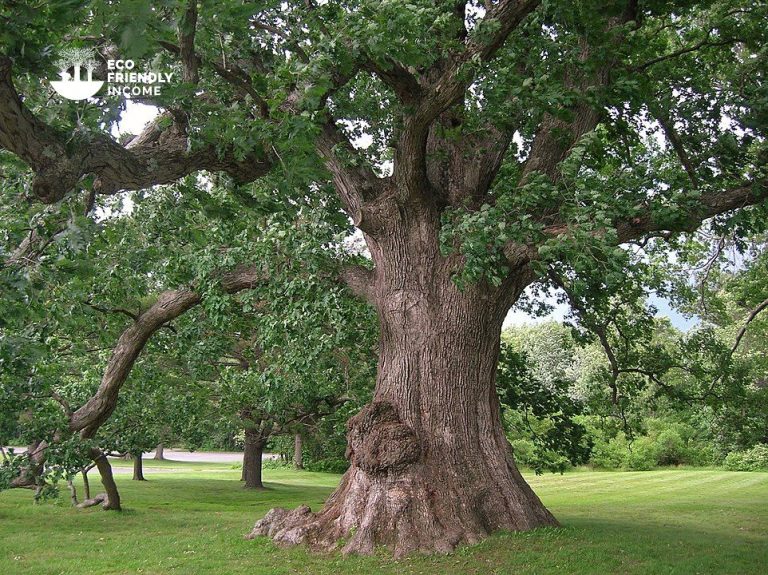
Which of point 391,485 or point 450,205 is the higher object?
point 450,205

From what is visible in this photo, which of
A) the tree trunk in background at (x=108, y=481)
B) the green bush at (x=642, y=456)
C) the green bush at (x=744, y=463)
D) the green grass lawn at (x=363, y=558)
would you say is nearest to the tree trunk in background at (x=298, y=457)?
the green grass lawn at (x=363, y=558)

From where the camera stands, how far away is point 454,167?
10.6 m

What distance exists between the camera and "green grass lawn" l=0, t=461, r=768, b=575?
8.34m

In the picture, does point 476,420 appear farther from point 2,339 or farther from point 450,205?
point 2,339

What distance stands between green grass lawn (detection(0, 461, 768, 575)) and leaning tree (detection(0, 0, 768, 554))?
53cm

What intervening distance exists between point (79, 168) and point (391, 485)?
575 centimetres

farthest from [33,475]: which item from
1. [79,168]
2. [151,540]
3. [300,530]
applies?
[79,168]

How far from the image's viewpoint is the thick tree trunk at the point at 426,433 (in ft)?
29.6

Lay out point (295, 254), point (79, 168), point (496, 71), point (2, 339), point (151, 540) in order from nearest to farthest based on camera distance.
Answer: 1. point (2, 339)
2. point (79, 168)
3. point (496, 71)
4. point (295, 254)
5. point (151, 540)

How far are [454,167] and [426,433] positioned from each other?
4.02 m

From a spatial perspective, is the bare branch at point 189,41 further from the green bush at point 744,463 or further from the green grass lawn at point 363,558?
the green bush at point 744,463

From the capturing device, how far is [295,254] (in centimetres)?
1005

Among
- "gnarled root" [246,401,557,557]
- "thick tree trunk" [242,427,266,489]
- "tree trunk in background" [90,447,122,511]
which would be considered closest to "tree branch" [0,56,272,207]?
"gnarled root" [246,401,557,557]

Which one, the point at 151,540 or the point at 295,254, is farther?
the point at 151,540
